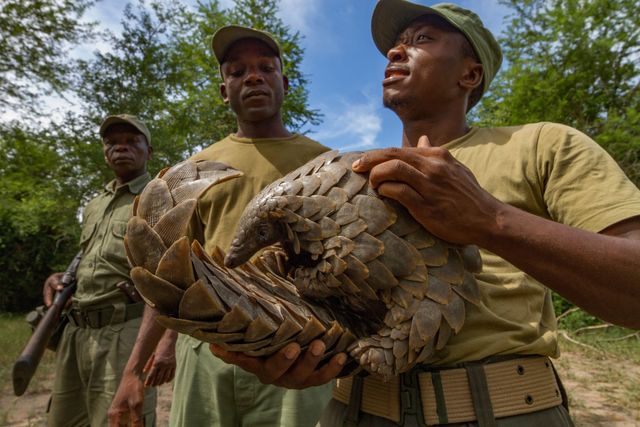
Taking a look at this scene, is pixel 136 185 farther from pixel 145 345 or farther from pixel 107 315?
pixel 145 345

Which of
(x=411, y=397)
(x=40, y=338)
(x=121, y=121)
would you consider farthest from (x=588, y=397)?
(x=121, y=121)

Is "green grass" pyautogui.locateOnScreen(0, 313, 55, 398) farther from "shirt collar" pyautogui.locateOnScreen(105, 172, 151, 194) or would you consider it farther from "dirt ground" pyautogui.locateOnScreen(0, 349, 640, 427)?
"shirt collar" pyautogui.locateOnScreen(105, 172, 151, 194)

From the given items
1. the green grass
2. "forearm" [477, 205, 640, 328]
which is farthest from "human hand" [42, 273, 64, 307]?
"forearm" [477, 205, 640, 328]

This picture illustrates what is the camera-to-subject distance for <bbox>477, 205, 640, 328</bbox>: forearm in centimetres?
100

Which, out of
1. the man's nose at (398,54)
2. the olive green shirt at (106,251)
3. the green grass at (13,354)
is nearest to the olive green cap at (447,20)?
the man's nose at (398,54)

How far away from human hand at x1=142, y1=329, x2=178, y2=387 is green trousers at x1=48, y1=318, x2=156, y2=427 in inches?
39.7

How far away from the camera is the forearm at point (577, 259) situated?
3.29 ft

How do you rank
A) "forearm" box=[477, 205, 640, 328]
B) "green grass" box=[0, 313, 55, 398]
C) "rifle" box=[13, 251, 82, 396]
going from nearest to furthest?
"forearm" box=[477, 205, 640, 328], "rifle" box=[13, 251, 82, 396], "green grass" box=[0, 313, 55, 398]

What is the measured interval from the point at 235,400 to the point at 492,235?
1653 millimetres

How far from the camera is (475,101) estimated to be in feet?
5.78

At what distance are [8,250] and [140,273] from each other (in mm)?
15285

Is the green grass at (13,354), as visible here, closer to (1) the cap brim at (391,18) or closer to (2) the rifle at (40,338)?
(2) the rifle at (40,338)

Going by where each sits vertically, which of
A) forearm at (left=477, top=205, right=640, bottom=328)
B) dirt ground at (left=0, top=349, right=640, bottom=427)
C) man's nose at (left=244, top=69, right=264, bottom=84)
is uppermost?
man's nose at (left=244, top=69, right=264, bottom=84)

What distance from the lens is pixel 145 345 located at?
2.52 metres
